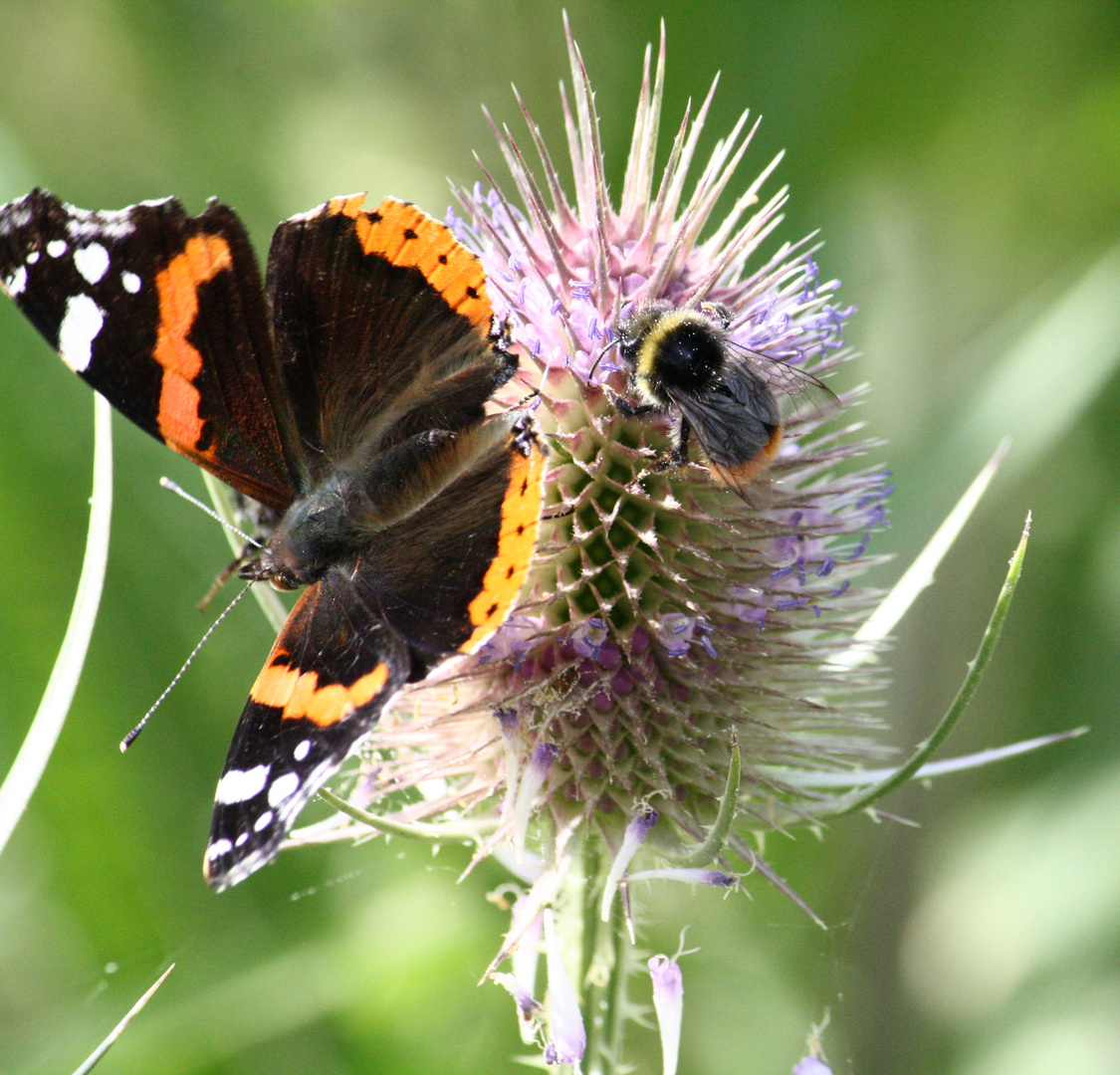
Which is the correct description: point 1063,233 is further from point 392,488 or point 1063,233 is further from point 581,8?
point 392,488

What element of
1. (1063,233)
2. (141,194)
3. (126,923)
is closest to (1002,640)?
(1063,233)

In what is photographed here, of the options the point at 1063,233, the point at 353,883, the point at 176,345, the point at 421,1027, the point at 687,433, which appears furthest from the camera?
the point at 1063,233

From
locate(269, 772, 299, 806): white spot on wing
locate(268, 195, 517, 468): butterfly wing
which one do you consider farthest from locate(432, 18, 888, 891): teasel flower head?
locate(269, 772, 299, 806): white spot on wing

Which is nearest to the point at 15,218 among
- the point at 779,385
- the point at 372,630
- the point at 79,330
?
the point at 79,330

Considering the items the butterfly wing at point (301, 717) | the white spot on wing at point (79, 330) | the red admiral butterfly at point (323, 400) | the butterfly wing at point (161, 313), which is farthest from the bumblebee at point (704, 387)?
the white spot on wing at point (79, 330)

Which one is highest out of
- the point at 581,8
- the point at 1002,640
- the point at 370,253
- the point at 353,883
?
the point at 581,8

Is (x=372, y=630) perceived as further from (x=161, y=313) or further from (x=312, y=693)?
(x=161, y=313)
